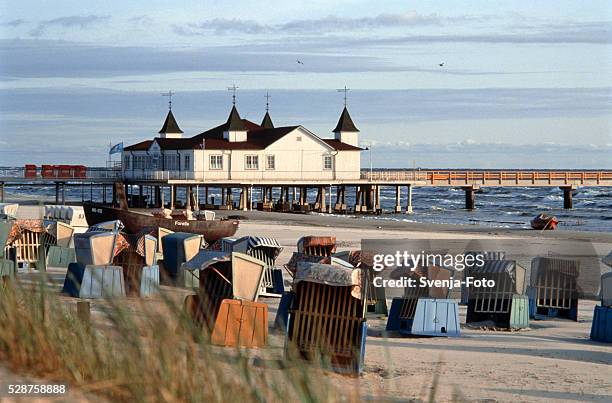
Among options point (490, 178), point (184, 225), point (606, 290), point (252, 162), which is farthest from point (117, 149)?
point (606, 290)

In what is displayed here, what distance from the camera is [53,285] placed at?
7.59 m

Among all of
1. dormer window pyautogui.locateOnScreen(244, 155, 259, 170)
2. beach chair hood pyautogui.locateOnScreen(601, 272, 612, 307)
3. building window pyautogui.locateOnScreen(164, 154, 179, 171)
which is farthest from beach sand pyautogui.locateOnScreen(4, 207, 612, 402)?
building window pyautogui.locateOnScreen(164, 154, 179, 171)

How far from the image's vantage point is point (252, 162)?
57531mm

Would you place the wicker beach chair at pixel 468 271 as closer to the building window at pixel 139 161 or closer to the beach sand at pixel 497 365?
the beach sand at pixel 497 365

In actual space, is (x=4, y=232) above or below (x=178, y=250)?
above

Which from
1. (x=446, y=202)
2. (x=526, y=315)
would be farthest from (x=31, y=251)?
(x=446, y=202)

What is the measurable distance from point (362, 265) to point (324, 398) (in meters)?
10.5

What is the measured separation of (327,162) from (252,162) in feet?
15.7

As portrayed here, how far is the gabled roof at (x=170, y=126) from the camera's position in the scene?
213ft

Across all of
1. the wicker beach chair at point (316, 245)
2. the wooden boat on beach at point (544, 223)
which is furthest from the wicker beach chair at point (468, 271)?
the wooden boat on beach at point (544, 223)

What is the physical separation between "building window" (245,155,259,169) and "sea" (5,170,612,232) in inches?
285

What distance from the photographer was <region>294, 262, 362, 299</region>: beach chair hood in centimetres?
1076

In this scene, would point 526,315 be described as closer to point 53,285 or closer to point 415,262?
point 415,262

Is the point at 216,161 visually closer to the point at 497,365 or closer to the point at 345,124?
the point at 345,124
